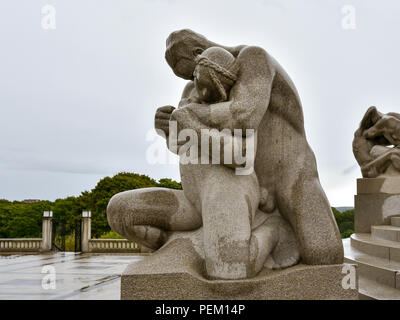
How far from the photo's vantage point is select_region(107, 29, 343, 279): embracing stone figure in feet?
7.47

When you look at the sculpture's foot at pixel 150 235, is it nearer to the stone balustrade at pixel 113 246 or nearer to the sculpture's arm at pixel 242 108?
the sculpture's arm at pixel 242 108

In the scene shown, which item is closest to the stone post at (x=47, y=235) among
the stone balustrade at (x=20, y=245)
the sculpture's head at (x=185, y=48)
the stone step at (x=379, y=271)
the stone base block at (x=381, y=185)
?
the stone balustrade at (x=20, y=245)

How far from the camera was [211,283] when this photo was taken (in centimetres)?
220

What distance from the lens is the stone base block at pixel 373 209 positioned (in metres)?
7.19

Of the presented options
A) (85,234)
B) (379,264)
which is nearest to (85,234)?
(85,234)

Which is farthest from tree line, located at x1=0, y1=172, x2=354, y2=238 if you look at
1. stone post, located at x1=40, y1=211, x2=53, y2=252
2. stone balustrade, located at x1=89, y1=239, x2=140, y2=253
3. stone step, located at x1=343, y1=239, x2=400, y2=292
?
stone step, located at x1=343, y1=239, x2=400, y2=292

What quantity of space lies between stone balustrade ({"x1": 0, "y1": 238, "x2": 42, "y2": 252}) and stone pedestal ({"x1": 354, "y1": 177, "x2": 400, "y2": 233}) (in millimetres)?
12292

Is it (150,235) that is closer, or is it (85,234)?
(150,235)

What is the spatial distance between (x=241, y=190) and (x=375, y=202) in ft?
19.6

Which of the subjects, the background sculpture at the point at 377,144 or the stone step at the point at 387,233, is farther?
the background sculpture at the point at 377,144

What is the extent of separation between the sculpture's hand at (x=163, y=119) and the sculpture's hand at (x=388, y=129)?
6.58 meters

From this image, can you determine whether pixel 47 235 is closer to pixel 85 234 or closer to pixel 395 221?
pixel 85 234

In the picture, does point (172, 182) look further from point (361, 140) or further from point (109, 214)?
point (109, 214)

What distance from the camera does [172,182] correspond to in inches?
902
